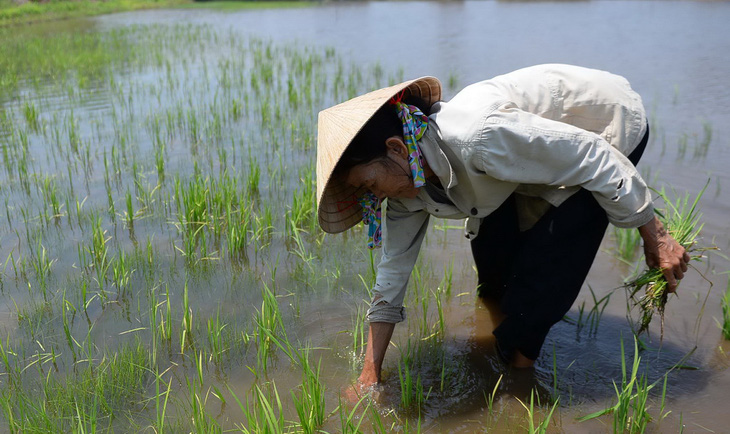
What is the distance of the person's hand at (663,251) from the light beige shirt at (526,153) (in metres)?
0.10

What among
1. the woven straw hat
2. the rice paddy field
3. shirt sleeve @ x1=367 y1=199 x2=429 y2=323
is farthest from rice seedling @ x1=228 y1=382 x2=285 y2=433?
the woven straw hat

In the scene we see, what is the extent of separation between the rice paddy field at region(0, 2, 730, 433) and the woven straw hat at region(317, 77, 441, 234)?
0.51 m

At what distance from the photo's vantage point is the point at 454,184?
1914 millimetres

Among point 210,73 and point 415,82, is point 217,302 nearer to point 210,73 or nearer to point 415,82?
point 415,82

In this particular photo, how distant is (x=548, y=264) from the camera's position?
2062 millimetres

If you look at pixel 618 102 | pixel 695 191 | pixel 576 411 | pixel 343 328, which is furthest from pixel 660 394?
pixel 695 191

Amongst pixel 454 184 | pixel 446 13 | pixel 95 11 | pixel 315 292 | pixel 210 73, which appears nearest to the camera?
pixel 454 184

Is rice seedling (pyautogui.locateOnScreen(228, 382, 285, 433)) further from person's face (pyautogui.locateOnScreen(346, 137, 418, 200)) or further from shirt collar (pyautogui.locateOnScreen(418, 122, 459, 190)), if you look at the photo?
shirt collar (pyautogui.locateOnScreen(418, 122, 459, 190))

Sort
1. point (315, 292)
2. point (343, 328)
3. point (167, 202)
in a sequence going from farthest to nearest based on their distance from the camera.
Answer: point (167, 202) → point (315, 292) → point (343, 328)

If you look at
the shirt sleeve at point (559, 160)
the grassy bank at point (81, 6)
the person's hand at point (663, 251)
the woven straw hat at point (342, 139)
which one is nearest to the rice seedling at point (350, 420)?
the woven straw hat at point (342, 139)

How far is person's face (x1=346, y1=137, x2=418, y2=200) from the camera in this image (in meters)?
1.84

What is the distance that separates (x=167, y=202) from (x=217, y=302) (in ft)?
3.87

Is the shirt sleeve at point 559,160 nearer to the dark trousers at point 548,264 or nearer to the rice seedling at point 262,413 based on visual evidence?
the dark trousers at point 548,264

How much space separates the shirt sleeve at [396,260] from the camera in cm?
210
